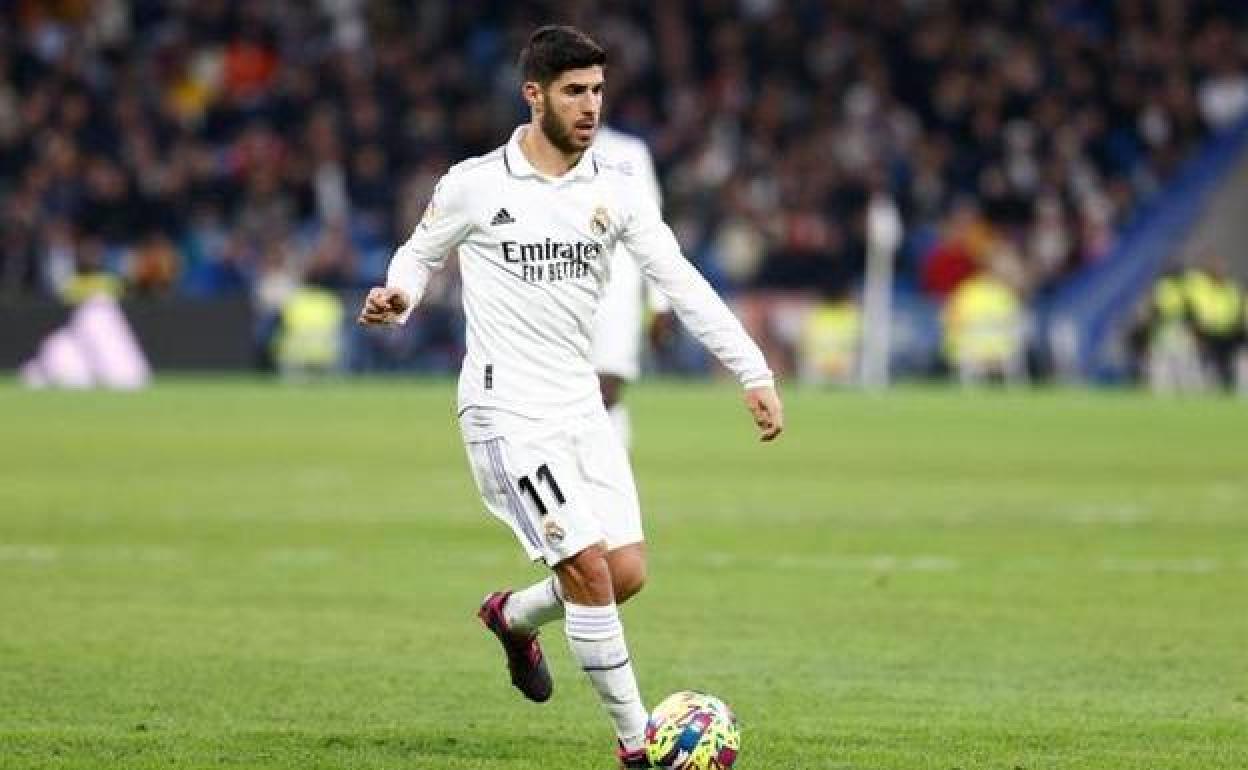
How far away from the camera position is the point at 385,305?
860 cm

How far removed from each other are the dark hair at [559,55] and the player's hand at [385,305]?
79cm

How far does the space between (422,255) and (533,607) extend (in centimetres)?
131

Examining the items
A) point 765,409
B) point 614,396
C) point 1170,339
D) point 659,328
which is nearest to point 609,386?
point 614,396

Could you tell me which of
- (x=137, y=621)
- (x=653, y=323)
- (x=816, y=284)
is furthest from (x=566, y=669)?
(x=816, y=284)

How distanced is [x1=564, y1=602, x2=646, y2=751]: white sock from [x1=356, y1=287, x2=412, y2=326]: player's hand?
1143 mm

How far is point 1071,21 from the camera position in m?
41.9

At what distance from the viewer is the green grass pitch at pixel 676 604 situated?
9.09 metres

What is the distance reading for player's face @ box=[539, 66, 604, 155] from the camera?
8.41 meters

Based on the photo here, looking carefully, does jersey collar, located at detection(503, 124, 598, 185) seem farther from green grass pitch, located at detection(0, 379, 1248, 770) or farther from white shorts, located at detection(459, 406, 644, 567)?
green grass pitch, located at detection(0, 379, 1248, 770)

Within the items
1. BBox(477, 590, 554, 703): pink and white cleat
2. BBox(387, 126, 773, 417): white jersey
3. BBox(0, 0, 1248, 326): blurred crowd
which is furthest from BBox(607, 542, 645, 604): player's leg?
BBox(0, 0, 1248, 326): blurred crowd

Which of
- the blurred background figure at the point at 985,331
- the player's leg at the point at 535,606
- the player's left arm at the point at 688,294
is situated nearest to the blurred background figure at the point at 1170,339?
the blurred background figure at the point at 985,331

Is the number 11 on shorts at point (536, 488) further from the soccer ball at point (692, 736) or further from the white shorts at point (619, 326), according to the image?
the white shorts at point (619, 326)

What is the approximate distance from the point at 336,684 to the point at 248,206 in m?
31.1

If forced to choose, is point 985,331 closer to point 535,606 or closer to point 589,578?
point 535,606
